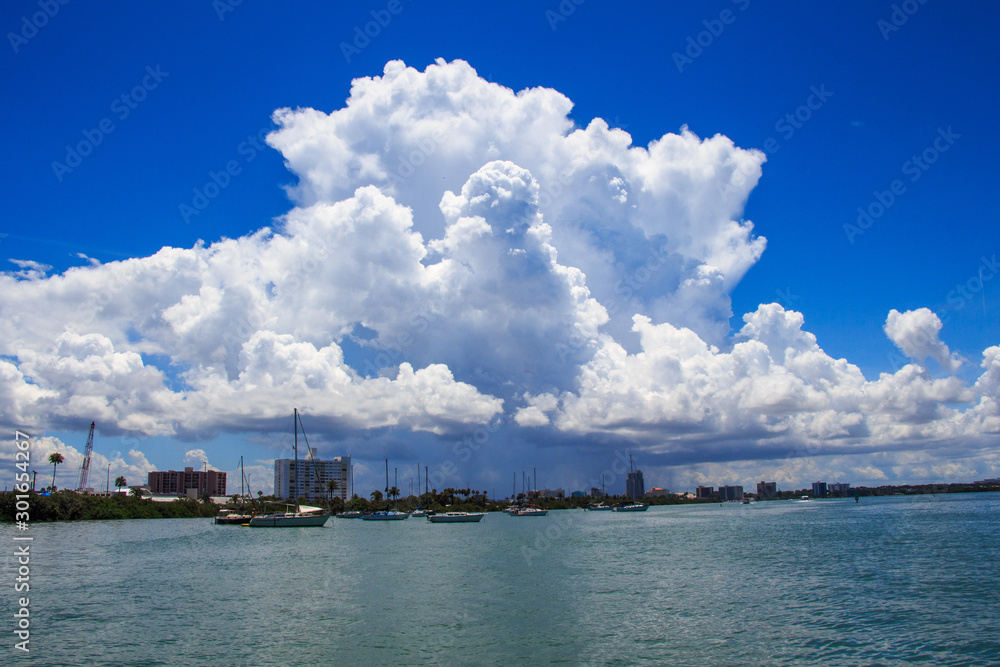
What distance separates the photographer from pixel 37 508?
547 feet

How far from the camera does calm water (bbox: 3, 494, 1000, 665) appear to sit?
1156 inches

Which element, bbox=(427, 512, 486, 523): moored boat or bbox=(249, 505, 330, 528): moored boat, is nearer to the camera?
bbox=(249, 505, 330, 528): moored boat

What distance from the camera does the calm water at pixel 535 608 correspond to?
29.4 meters

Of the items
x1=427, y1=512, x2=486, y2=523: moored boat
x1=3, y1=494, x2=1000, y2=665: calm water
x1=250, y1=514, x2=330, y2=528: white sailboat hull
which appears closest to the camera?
x1=3, y1=494, x2=1000, y2=665: calm water

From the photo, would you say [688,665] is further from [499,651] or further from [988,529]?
[988,529]

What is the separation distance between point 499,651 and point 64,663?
18.9 meters

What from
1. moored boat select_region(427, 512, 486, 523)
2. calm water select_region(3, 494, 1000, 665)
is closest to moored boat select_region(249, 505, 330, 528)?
moored boat select_region(427, 512, 486, 523)

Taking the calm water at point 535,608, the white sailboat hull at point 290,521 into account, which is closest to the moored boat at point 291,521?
the white sailboat hull at point 290,521

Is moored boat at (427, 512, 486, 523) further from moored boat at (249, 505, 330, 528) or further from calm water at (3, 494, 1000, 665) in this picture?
calm water at (3, 494, 1000, 665)

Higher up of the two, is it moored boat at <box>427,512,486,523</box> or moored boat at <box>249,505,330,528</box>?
moored boat at <box>249,505,330,528</box>

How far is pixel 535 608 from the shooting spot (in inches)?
1560

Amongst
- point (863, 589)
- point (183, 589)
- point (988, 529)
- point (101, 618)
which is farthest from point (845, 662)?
point (988, 529)

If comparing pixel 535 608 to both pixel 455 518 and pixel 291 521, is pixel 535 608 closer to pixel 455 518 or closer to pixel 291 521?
pixel 291 521

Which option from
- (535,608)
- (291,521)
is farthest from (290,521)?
(535,608)
